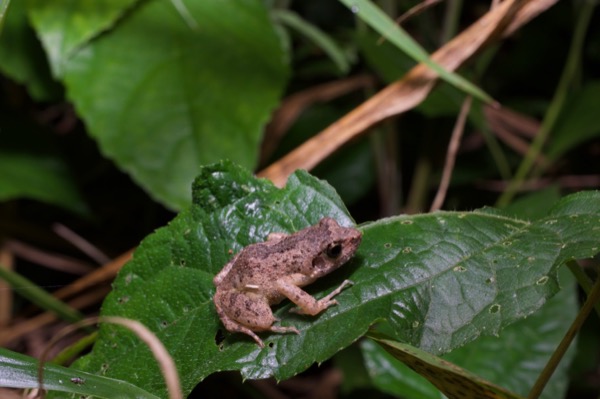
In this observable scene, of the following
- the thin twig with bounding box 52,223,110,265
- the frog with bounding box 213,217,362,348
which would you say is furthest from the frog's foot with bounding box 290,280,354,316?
the thin twig with bounding box 52,223,110,265

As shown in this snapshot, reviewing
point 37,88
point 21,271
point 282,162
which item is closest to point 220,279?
point 282,162

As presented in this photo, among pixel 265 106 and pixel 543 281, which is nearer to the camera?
pixel 543 281

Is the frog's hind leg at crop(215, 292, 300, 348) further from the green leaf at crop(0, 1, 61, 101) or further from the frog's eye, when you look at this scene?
the green leaf at crop(0, 1, 61, 101)

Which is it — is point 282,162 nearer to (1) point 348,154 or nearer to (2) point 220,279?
(2) point 220,279

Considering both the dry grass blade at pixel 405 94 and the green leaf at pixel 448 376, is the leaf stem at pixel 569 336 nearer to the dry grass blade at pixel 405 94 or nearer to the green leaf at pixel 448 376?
the green leaf at pixel 448 376

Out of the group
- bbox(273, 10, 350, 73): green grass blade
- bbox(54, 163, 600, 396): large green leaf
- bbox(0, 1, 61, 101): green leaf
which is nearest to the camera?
bbox(54, 163, 600, 396): large green leaf

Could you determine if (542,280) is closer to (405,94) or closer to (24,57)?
(405,94)

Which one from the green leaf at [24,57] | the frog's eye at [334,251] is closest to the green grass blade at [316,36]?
the green leaf at [24,57]
